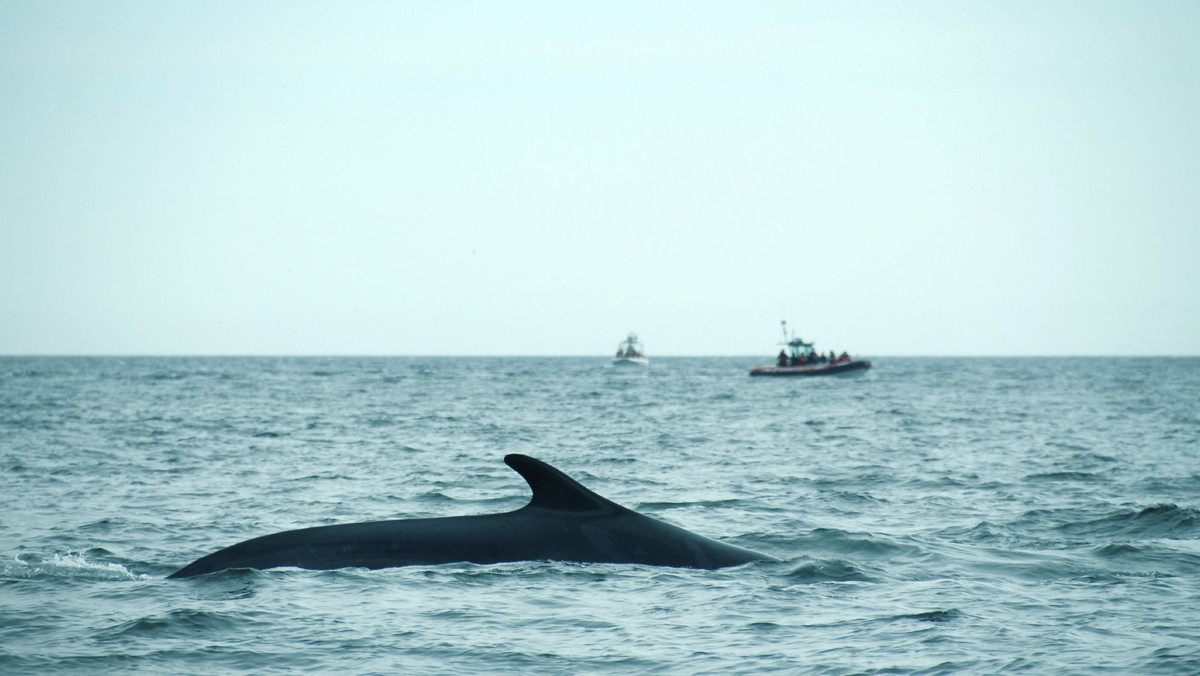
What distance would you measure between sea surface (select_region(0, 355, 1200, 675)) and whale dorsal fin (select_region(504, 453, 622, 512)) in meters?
0.54

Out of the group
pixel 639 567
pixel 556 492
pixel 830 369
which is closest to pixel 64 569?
pixel 556 492

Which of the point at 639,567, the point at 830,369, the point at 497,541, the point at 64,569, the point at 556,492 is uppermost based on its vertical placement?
the point at 830,369

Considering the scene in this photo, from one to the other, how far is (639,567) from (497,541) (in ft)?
4.36

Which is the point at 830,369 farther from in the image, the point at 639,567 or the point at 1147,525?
the point at 639,567

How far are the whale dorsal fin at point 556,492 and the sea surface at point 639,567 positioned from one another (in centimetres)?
54

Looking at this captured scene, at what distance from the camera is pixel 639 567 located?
1030cm

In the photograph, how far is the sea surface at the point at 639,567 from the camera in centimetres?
834

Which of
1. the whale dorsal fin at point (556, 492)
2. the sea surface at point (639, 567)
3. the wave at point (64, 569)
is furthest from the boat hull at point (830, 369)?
the whale dorsal fin at point (556, 492)

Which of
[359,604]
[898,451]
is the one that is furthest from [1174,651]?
[898,451]

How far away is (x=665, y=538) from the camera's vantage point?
10.4 metres

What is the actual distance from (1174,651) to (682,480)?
12868 millimetres

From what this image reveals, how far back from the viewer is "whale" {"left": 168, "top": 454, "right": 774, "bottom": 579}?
970 cm

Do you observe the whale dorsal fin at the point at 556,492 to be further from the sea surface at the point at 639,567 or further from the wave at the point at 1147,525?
the wave at the point at 1147,525

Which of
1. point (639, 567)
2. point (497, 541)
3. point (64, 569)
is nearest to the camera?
point (497, 541)
